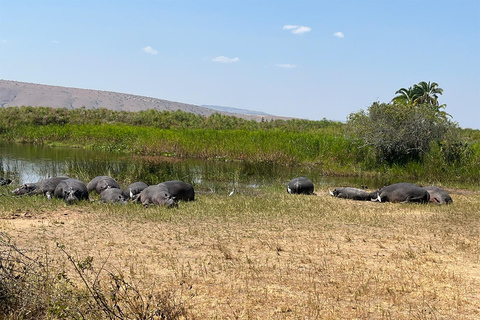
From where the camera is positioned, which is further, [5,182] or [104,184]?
[5,182]

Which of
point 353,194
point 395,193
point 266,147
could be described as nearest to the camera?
point 395,193

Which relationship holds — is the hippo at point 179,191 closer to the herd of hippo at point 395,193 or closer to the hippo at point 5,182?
the herd of hippo at point 395,193

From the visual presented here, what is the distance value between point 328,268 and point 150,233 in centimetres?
330

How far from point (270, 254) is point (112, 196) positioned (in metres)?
5.56

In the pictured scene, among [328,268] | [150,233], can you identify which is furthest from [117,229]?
[328,268]

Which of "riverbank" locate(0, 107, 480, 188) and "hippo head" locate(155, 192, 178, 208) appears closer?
"hippo head" locate(155, 192, 178, 208)

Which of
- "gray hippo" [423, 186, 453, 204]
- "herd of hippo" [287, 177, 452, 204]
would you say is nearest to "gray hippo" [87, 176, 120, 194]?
"herd of hippo" [287, 177, 452, 204]

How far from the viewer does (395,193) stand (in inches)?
536

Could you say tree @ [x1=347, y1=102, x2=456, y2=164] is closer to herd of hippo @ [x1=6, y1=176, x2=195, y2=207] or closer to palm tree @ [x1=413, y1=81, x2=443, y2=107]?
herd of hippo @ [x1=6, y1=176, x2=195, y2=207]

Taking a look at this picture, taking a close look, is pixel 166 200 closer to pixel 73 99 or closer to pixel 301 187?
pixel 301 187

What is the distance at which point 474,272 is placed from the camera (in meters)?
6.66

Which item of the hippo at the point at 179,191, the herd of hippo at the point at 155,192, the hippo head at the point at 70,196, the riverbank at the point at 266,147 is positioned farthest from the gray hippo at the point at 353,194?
the hippo head at the point at 70,196

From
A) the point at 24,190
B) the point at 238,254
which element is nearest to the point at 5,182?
the point at 24,190

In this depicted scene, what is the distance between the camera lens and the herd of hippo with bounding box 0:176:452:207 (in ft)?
37.7
